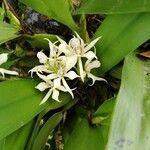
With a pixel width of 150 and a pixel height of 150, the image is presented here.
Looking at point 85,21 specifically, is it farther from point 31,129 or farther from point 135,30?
point 31,129

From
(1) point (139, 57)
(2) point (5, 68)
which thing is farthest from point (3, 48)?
(1) point (139, 57)

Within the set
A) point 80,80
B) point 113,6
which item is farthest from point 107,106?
point 113,6

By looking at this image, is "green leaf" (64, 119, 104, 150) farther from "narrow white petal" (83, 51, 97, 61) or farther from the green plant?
"narrow white petal" (83, 51, 97, 61)

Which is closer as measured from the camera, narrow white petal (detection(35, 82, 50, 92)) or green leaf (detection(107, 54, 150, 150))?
green leaf (detection(107, 54, 150, 150))

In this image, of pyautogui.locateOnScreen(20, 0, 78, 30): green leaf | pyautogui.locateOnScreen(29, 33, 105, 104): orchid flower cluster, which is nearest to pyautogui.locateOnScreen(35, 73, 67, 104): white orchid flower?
pyautogui.locateOnScreen(29, 33, 105, 104): orchid flower cluster

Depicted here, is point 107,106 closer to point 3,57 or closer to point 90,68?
point 90,68

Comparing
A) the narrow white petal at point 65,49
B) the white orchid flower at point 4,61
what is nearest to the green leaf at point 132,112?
the narrow white petal at point 65,49

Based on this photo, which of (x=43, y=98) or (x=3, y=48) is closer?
(x=43, y=98)
